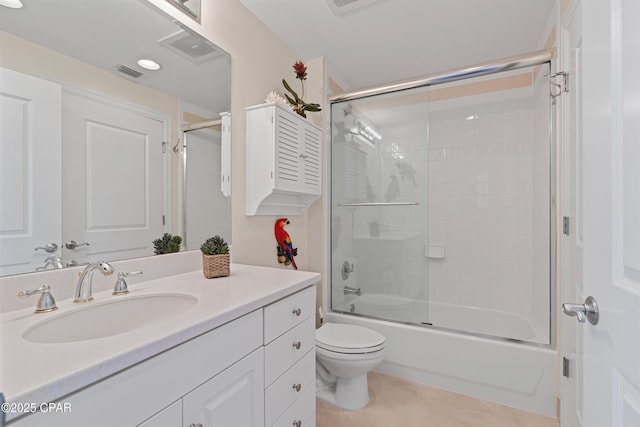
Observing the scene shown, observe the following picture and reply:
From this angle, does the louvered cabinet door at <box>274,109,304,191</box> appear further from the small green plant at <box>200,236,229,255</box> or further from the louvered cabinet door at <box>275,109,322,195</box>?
the small green plant at <box>200,236,229,255</box>

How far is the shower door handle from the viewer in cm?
64

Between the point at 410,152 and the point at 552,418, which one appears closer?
the point at 552,418

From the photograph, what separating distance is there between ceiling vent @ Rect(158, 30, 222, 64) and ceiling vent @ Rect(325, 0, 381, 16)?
756 mm

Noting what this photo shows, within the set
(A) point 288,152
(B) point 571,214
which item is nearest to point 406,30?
(A) point 288,152

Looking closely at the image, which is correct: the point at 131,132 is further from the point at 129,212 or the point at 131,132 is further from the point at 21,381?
the point at 21,381

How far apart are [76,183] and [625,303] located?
4.95ft

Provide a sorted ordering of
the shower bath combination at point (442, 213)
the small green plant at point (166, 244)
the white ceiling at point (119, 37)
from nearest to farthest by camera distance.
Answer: the white ceiling at point (119, 37) < the small green plant at point (166, 244) < the shower bath combination at point (442, 213)

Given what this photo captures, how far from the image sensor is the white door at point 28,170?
2.74ft

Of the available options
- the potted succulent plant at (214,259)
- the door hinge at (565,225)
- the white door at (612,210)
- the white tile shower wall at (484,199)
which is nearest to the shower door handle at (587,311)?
the white door at (612,210)

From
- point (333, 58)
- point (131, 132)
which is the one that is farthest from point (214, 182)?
point (333, 58)

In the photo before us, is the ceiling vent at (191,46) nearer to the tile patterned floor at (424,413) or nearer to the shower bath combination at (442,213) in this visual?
the shower bath combination at (442,213)

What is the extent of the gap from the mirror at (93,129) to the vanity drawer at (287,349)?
689 millimetres

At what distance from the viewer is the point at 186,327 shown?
2.43ft

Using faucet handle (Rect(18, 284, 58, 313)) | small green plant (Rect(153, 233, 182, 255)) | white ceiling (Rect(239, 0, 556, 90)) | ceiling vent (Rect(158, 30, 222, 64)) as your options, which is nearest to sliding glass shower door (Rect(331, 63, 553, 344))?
white ceiling (Rect(239, 0, 556, 90))
